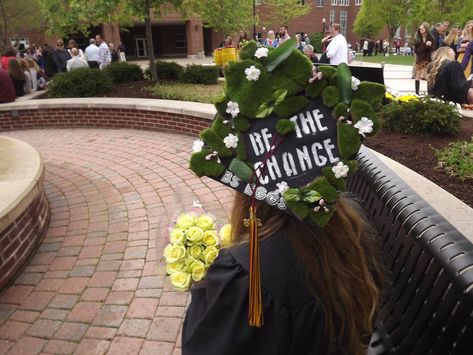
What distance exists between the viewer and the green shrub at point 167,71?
10.9 m

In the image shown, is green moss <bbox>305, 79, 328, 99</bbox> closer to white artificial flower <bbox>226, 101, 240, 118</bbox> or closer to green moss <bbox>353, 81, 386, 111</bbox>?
green moss <bbox>353, 81, 386, 111</bbox>

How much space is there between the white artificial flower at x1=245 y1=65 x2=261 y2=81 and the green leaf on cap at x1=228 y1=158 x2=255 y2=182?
0.82 ft

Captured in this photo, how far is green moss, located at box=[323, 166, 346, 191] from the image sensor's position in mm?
1155

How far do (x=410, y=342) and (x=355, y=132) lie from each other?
1.09 meters

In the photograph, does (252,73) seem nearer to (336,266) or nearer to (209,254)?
(336,266)

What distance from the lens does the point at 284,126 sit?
1185 mm

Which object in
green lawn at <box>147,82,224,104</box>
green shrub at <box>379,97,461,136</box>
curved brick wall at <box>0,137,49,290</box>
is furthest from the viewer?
green lawn at <box>147,82,224,104</box>

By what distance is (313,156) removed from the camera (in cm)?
120

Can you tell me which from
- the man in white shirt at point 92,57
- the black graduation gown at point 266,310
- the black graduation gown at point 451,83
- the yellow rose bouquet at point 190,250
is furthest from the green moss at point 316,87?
the man in white shirt at point 92,57

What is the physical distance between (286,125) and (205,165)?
0.28 meters

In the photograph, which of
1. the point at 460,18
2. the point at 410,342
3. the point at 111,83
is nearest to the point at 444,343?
the point at 410,342

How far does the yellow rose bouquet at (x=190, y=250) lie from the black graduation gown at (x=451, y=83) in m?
5.39

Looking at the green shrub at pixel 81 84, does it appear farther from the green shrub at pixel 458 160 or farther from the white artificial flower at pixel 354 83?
the white artificial flower at pixel 354 83

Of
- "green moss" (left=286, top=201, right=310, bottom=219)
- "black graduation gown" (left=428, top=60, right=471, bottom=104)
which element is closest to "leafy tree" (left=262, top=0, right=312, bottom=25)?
"black graduation gown" (left=428, top=60, right=471, bottom=104)
